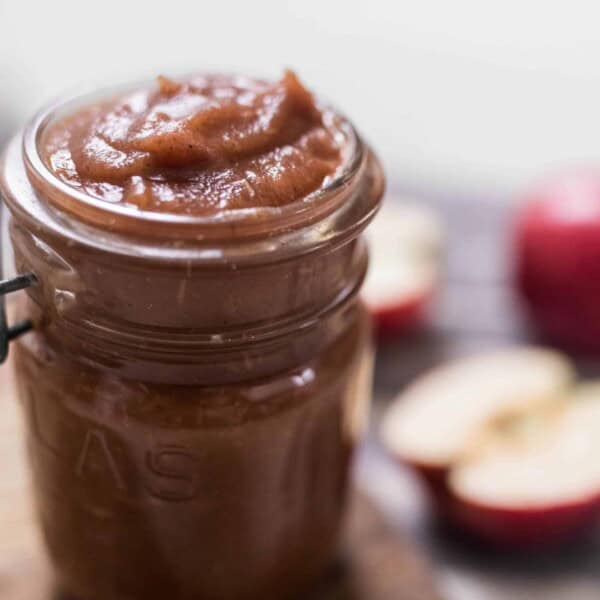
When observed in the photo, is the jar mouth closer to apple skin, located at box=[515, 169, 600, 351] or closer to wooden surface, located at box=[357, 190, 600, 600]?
wooden surface, located at box=[357, 190, 600, 600]

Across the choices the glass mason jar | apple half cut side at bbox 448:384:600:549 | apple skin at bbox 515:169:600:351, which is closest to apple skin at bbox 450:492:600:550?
apple half cut side at bbox 448:384:600:549

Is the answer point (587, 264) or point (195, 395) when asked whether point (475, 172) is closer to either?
point (587, 264)

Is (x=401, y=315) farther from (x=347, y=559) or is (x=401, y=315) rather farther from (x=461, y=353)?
(x=347, y=559)

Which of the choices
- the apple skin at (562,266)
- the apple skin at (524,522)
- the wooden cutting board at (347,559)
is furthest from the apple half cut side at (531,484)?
the apple skin at (562,266)

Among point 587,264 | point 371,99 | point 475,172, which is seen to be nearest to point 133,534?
point 587,264

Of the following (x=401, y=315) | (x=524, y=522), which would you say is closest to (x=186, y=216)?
(x=524, y=522)
